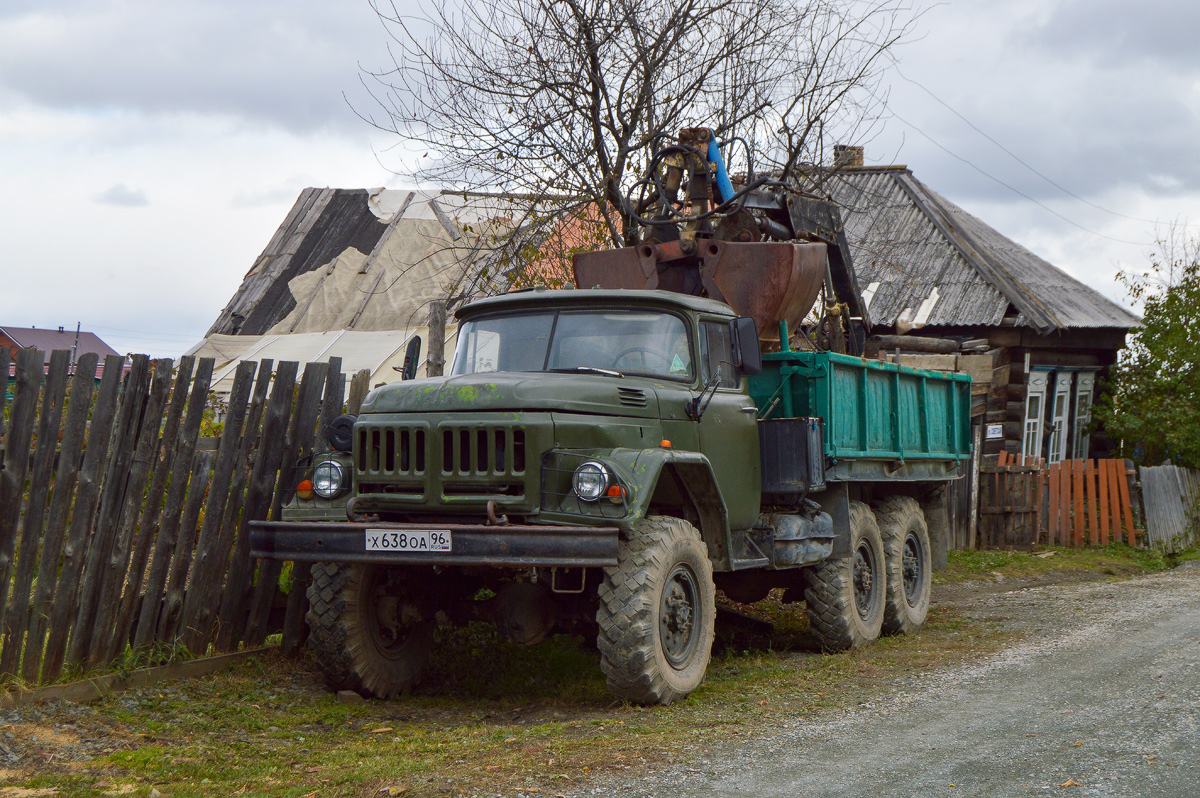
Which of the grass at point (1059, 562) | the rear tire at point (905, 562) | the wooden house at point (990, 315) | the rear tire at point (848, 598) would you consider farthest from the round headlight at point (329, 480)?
the wooden house at point (990, 315)

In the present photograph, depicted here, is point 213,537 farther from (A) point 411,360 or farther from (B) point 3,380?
(A) point 411,360

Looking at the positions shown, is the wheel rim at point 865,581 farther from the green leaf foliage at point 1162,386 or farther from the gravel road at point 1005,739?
the green leaf foliage at point 1162,386

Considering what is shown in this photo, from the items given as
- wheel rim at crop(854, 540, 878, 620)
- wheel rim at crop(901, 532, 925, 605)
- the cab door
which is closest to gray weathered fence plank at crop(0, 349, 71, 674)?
the cab door

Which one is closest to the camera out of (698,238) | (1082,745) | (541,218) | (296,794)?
(296,794)

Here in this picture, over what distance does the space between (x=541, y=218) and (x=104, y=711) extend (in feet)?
23.4

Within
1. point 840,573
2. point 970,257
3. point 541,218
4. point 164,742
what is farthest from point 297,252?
point 164,742

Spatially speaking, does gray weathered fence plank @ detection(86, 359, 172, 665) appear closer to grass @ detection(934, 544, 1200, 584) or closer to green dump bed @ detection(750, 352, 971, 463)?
green dump bed @ detection(750, 352, 971, 463)

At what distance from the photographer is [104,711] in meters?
6.11

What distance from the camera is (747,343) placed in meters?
7.71

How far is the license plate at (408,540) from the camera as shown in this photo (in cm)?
604

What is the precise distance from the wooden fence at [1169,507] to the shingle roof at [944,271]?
300 centimetres

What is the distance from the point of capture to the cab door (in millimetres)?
7512

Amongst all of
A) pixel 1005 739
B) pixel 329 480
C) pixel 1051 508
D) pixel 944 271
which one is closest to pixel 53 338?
pixel 944 271

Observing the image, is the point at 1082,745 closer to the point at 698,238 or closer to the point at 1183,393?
the point at 698,238
